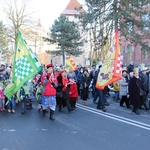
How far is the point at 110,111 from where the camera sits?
11.9 meters

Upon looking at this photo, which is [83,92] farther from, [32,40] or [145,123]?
[32,40]

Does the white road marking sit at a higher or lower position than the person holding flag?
lower

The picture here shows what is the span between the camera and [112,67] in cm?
1153

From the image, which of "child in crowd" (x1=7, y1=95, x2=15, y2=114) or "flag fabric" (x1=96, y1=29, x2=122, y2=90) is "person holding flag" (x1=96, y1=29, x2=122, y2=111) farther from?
"child in crowd" (x1=7, y1=95, x2=15, y2=114)

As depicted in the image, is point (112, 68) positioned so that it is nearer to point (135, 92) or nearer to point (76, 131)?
point (135, 92)

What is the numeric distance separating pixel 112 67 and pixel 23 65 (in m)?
3.43

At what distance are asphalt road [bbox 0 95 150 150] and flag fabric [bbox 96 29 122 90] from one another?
121 cm

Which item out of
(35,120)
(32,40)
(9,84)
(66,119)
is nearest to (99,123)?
(66,119)

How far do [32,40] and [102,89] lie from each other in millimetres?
32675

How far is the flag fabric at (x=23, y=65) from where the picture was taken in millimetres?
9836

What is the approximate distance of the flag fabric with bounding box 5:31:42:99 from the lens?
32.3ft

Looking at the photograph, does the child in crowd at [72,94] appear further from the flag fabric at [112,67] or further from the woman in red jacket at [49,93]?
the woman in red jacket at [49,93]

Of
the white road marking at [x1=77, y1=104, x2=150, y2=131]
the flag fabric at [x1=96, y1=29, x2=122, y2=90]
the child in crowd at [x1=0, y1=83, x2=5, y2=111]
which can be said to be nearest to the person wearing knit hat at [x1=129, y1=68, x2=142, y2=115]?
the flag fabric at [x1=96, y1=29, x2=122, y2=90]

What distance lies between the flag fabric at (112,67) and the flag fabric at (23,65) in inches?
117
